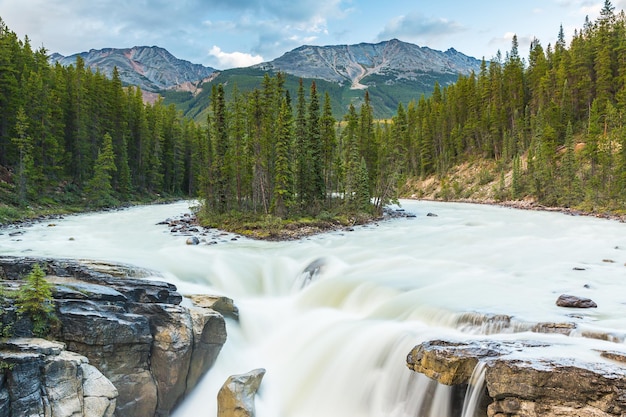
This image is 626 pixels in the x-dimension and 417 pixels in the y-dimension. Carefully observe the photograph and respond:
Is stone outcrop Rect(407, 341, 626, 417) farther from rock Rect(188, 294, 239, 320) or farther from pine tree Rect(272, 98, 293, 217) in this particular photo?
pine tree Rect(272, 98, 293, 217)

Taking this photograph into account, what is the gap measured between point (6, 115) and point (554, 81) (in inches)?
3275

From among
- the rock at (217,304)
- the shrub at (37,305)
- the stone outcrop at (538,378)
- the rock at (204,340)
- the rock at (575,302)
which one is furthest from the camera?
the rock at (217,304)

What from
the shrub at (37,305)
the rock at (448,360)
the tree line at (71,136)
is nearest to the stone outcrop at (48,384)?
Result: the shrub at (37,305)

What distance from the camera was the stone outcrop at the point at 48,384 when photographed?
712 cm

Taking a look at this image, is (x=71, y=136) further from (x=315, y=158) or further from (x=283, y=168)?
(x=283, y=168)

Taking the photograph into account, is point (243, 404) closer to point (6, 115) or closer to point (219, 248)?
point (219, 248)

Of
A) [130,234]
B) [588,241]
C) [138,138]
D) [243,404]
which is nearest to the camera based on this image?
[243,404]

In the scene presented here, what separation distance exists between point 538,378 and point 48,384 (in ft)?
30.8

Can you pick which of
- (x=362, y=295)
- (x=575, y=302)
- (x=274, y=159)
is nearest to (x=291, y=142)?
(x=274, y=159)

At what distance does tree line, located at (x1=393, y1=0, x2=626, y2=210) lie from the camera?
4731cm

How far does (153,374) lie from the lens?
979cm

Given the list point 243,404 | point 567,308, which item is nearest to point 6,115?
point 243,404

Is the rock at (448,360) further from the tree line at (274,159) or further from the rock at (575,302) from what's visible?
the tree line at (274,159)

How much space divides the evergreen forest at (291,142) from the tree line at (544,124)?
0.88 ft
